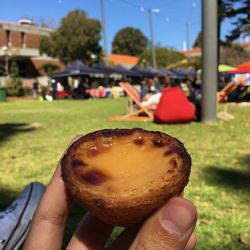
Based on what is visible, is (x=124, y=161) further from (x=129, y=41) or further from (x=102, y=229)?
(x=129, y=41)

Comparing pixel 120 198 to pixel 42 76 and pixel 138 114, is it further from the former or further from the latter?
pixel 42 76

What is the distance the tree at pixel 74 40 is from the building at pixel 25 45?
2686mm

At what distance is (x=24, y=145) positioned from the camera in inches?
289

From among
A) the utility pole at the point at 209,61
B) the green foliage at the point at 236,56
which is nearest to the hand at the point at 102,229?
the utility pole at the point at 209,61

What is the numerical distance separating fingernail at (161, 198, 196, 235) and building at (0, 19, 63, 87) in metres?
47.5

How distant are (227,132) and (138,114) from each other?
383cm

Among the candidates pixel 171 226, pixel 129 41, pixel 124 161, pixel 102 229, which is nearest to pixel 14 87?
pixel 102 229

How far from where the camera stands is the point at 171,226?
39.4 inches

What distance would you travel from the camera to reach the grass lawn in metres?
3.22

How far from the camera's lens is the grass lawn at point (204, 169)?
322 centimetres

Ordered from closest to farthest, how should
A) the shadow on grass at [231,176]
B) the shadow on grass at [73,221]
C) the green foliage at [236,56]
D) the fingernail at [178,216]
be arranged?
1. the fingernail at [178,216]
2. the shadow on grass at [73,221]
3. the shadow on grass at [231,176]
4. the green foliage at [236,56]

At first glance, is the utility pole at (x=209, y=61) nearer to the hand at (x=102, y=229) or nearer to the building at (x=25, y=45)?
the hand at (x=102, y=229)

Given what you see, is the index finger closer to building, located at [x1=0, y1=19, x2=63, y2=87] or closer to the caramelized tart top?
the caramelized tart top

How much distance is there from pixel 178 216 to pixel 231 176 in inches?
155
